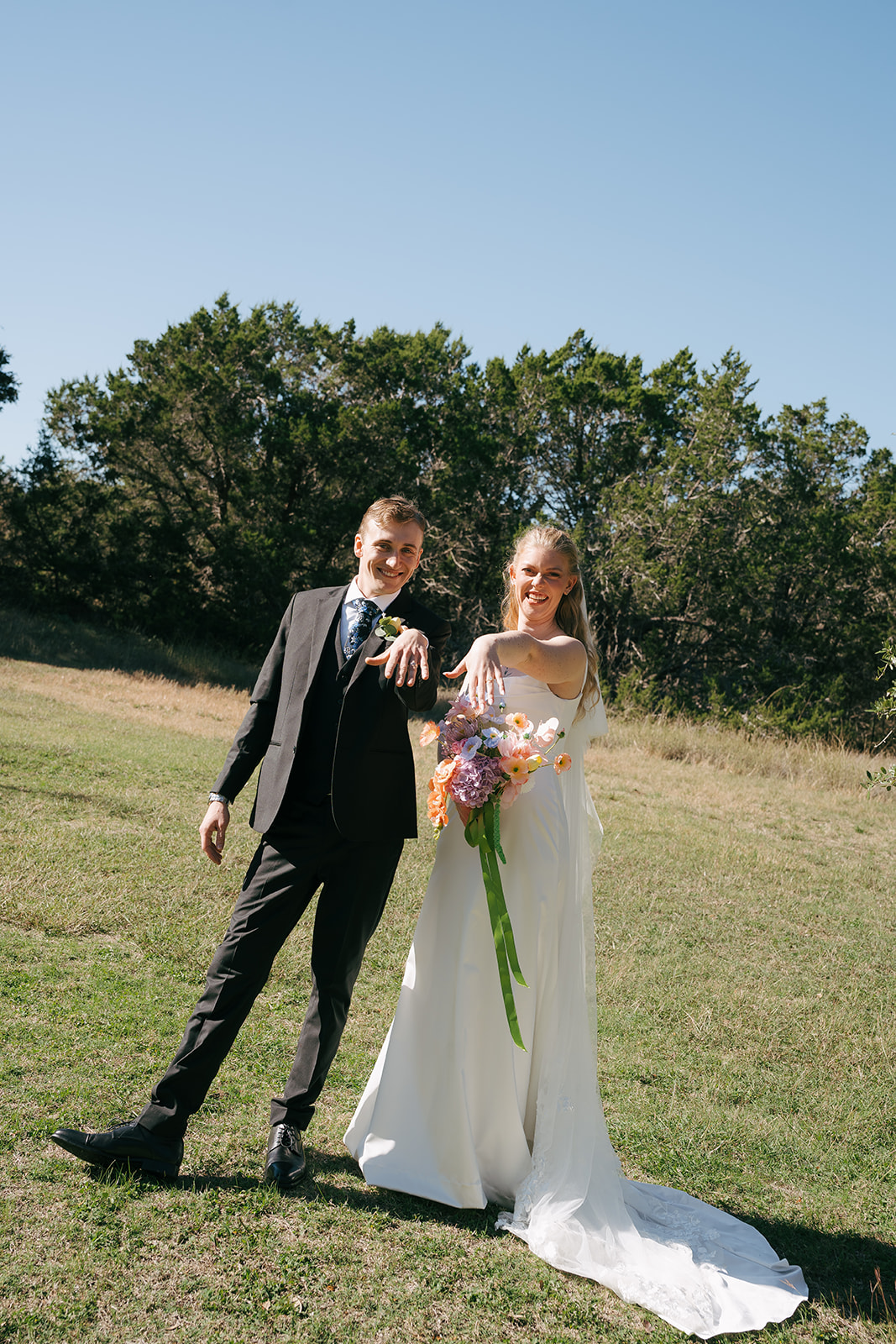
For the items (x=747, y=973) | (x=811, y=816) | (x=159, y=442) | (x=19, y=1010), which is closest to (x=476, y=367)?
(x=159, y=442)

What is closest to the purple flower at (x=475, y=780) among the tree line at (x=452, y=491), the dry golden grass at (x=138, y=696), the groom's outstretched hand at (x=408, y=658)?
the groom's outstretched hand at (x=408, y=658)

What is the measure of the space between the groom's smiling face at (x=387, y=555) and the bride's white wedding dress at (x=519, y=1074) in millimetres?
589

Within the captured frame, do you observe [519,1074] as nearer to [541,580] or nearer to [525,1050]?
[525,1050]

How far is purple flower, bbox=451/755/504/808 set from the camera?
3182 millimetres

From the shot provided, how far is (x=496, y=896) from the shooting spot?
10.6ft

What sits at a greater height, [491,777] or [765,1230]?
[491,777]

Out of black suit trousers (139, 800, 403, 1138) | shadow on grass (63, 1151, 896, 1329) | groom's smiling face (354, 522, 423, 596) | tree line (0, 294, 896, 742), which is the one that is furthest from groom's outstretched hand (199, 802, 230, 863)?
tree line (0, 294, 896, 742)

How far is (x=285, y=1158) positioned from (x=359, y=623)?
192 centimetres

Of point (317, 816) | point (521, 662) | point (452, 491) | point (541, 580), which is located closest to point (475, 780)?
point (521, 662)

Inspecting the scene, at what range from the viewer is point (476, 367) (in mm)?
29141

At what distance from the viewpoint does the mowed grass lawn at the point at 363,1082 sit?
270cm

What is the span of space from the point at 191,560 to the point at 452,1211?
27406mm

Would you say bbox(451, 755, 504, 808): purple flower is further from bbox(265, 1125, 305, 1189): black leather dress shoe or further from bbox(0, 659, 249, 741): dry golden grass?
bbox(0, 659, 249, 741): dry golden grass

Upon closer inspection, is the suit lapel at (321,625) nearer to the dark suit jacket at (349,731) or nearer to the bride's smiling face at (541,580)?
the dark suit jacket at (349,731)
